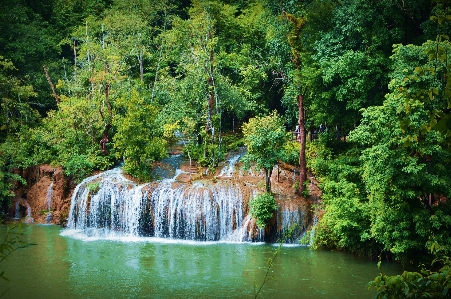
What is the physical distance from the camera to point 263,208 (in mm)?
17703

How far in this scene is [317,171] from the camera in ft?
64.2

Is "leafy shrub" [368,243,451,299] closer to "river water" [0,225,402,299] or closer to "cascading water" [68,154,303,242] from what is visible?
"river water" [0,225,402,299]

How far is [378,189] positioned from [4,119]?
19.1 metres

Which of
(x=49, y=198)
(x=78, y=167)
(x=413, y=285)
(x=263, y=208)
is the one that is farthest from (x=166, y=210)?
(x=413, y=285)

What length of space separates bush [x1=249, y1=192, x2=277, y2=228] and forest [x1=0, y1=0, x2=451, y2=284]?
1325 mm

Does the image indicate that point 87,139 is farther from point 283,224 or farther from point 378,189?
point 378,189

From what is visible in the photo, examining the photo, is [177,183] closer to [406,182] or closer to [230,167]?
[230,167]

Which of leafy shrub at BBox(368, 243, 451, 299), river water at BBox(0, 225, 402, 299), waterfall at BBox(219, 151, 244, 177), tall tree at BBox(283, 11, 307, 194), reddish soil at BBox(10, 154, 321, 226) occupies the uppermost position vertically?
tall tree at BBox(283, 11, 307, 194)

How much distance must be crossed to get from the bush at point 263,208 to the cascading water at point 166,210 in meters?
0.56

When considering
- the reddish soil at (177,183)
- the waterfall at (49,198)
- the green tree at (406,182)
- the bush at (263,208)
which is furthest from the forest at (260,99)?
the bush at (263,208)

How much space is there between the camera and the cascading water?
61.8 feet

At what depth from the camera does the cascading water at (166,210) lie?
61.8ft

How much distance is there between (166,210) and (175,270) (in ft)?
16.6

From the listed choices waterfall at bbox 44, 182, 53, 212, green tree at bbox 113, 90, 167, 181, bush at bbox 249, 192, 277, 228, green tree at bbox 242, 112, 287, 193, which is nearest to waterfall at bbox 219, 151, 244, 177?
green tree at bbox 113, 90, 167, 181
